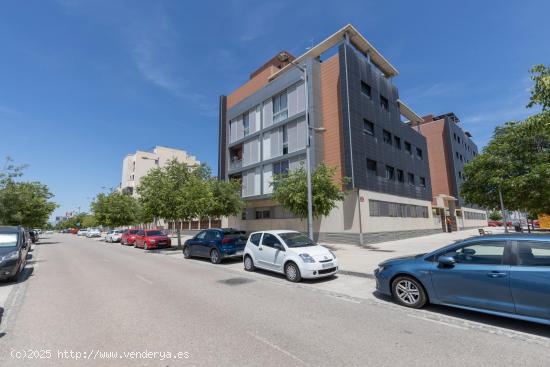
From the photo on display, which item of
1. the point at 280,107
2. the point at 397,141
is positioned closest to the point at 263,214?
the point at 280,107

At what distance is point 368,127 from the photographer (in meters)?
24.5

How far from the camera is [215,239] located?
13.5 meters

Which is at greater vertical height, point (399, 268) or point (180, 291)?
point (399, 268)

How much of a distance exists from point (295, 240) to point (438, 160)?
45.3 m

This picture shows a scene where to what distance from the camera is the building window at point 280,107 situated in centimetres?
2559

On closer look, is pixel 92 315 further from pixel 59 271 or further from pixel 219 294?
pixel 59 271

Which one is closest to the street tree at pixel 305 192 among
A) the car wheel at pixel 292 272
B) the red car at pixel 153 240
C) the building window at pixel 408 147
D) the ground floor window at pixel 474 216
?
the car wheel at pixel 292 272

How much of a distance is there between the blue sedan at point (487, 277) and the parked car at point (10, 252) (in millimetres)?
11380

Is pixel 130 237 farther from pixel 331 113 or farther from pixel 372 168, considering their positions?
pixel 372 168

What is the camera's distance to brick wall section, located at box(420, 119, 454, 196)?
45.1m

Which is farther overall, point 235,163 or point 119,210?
point 119,210

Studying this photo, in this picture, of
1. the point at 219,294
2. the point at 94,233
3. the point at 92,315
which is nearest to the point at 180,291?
the point at 219,294

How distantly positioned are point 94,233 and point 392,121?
52.3m

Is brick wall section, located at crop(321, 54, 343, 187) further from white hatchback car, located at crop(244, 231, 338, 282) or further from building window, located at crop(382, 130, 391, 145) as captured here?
white hatchback car, located at crop(244, 231, 338, 282)
